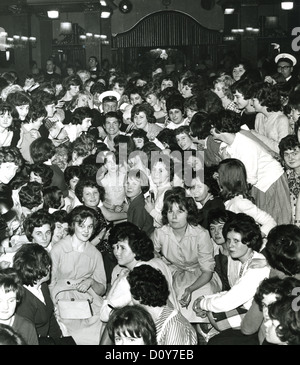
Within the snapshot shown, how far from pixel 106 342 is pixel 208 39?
17556mm

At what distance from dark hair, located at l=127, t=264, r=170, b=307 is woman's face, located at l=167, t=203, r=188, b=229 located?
1.07 metres

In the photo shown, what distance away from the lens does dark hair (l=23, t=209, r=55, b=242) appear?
3.90 meters

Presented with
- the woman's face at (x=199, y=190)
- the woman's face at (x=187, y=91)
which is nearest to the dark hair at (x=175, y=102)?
the woman's face at (x=187, y=91)

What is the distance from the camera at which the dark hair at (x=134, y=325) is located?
255 cm

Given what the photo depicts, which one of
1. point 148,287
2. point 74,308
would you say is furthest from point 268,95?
point 148,287

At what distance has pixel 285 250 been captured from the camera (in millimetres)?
3094

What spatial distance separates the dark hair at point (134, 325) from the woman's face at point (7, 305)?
0.64 metres

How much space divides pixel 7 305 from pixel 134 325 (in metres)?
0.78

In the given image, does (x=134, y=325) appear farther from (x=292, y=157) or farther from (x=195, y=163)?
(x=195, y=163)

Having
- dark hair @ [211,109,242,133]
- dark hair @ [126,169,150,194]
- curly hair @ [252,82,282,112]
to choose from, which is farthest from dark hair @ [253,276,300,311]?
curly hair @ [252,82,282,112]

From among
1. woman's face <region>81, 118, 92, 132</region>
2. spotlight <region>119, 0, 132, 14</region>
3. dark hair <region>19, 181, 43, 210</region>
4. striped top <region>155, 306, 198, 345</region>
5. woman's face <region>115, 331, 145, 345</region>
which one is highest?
spotlight <region>119, 0, 132, 14</region>

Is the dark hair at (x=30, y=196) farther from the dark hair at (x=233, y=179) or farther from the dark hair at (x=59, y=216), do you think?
the dark hair at (x=233, y=179)

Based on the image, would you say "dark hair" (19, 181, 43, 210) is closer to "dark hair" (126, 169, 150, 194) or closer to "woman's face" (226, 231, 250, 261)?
"dark hair" (126, 169, 150, 194)
